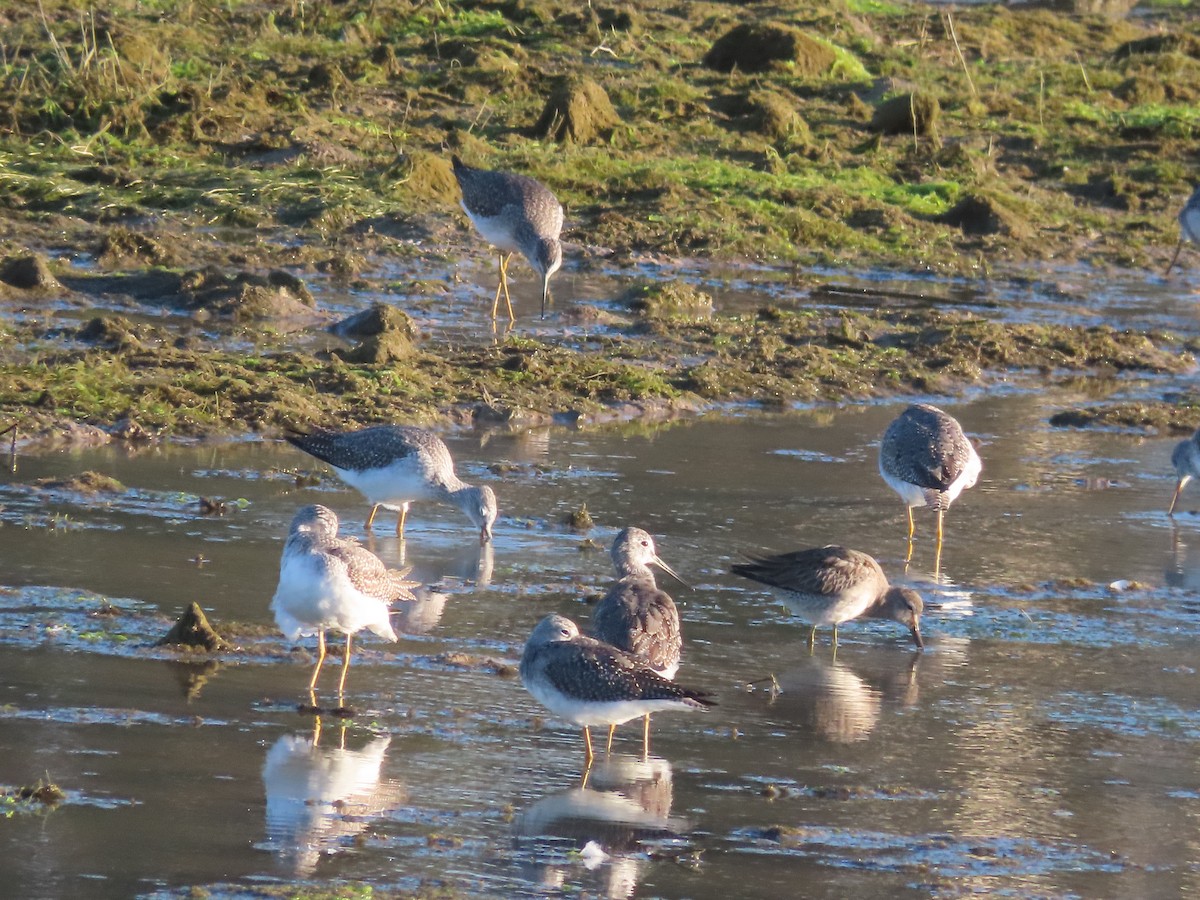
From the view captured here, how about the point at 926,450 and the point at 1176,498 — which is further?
the point at 1176,498

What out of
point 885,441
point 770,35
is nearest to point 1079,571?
point 885,441

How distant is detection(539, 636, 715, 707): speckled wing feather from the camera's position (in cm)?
678

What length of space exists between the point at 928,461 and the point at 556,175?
31.3 ft

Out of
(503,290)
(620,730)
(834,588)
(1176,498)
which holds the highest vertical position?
(503,290)

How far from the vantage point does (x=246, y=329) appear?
539 inches

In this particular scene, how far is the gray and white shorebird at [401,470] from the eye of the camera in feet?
32.9

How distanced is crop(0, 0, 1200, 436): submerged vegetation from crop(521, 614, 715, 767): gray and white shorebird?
198 inches

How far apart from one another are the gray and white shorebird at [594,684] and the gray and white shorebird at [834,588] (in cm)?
178

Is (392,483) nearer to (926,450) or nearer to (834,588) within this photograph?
(834,588)

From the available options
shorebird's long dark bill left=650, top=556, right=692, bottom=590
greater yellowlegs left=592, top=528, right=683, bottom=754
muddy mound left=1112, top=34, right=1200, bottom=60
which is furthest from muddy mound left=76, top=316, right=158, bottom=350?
muddy mound left=1112, top=34, right=1200, bottom=60

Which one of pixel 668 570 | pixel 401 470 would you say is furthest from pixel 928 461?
pixel 401 470

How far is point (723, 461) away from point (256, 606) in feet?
14.2

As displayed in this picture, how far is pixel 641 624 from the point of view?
770 centimetres

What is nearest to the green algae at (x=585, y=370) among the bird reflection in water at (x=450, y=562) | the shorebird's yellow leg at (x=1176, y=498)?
the bird reflection in water at (x=450, y=562)
